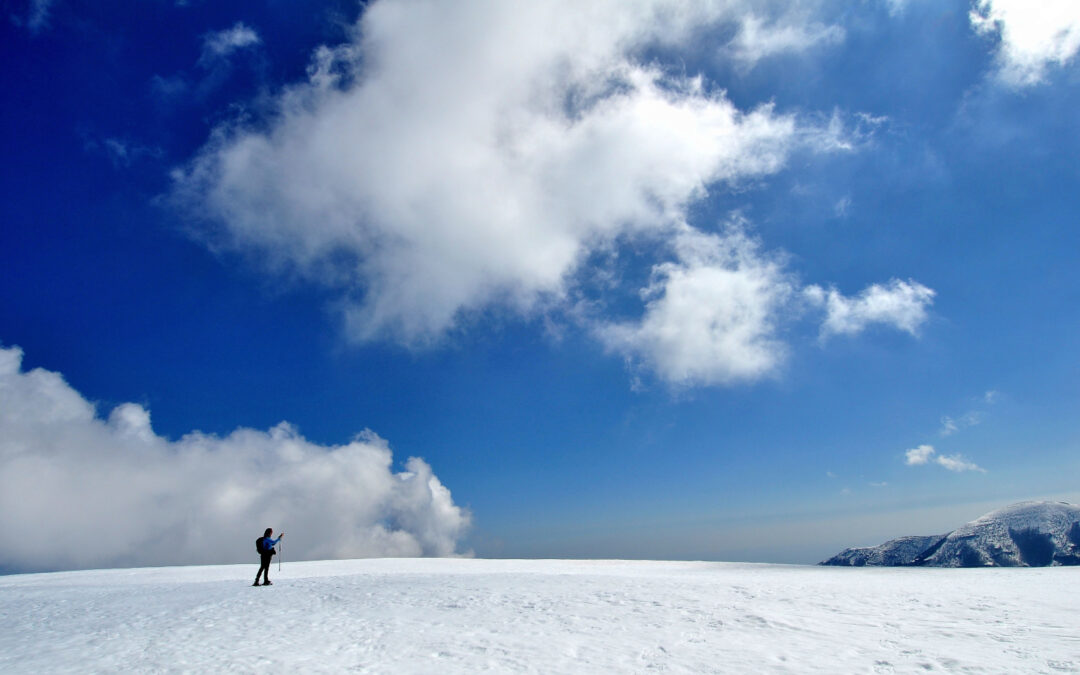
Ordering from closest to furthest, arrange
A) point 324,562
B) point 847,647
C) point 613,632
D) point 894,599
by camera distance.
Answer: point 847,647 < point 613,632 < point 894,599 < point 324,562

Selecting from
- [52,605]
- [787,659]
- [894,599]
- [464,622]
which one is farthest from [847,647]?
[52,605]

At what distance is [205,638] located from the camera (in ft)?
39.3

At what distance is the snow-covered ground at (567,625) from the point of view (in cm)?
989

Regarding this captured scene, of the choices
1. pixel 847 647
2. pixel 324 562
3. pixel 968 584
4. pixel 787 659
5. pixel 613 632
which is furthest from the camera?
pixel 324 562

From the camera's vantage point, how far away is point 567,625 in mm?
12406

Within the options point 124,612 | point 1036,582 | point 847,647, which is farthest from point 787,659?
point 124,612

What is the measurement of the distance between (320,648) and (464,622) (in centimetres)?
346

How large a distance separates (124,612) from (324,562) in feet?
54.9

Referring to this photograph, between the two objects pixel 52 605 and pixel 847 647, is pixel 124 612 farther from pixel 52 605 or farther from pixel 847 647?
pixel 847 647

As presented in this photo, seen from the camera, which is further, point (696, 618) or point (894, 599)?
point (894, 599)

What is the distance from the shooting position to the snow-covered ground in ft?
32.4

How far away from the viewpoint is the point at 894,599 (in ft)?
49.0

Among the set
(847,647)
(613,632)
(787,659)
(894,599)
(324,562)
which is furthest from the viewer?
(324,562)

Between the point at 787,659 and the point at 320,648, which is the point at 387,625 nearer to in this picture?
the point at 320,648
